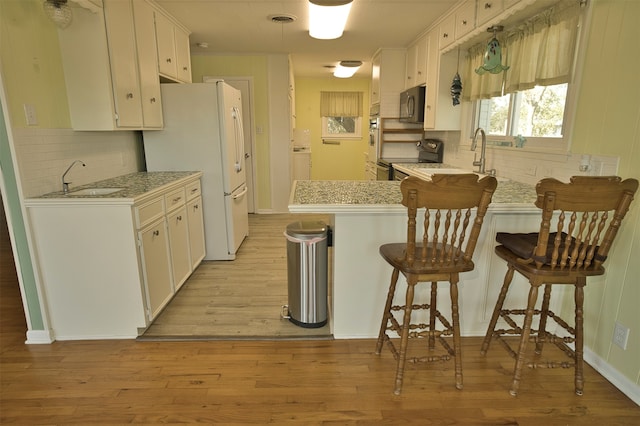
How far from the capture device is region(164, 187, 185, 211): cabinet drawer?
9.30ft

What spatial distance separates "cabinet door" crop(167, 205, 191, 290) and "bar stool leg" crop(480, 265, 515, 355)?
2.29 meters

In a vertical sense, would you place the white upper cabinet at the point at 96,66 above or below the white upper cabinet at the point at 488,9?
below

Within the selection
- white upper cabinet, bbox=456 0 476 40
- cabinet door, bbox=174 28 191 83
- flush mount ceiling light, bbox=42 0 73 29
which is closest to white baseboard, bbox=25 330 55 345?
flush mount ceiling light, bbox=42 0 73 29

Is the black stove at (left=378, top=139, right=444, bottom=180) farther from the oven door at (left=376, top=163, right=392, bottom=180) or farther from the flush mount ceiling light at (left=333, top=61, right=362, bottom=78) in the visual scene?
the flush mount ceiling light at (left=333, top=61, right=362, bottom=78)

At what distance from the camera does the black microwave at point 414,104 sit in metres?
4.39

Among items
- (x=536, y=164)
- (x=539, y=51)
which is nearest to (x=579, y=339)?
(x=536, y=164)

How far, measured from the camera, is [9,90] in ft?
6.84

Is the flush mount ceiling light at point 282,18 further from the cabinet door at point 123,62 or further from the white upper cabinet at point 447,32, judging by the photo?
the white upper cabinet at point 447,32

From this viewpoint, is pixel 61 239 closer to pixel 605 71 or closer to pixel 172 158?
pixel 172 158

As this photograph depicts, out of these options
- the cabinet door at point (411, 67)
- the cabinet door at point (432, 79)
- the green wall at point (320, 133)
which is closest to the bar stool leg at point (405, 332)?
the cabinet door at point (432, 79)

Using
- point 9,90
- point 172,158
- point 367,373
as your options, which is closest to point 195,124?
point 172,158

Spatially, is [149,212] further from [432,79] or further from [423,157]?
[423,157]

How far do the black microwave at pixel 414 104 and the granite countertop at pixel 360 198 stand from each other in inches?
81.2

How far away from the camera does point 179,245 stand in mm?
3049
